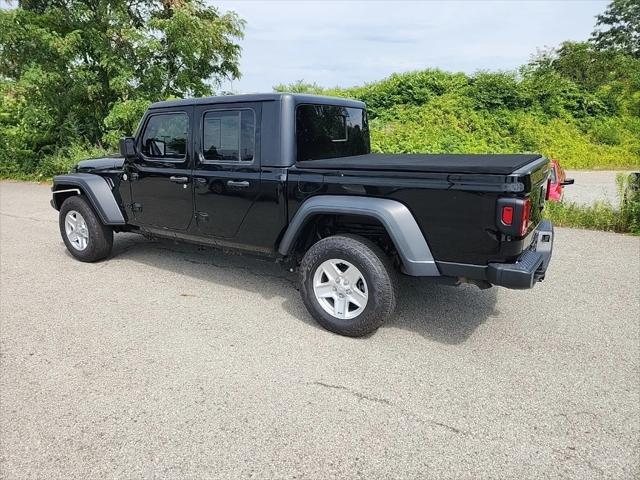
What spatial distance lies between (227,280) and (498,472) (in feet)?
10.6

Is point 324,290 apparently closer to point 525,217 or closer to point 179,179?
point 525,217

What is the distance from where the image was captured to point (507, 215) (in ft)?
8.93

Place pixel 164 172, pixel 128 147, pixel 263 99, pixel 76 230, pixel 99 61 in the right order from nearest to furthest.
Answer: pixel 263 99 → pixel 164 172 → pixel 128 147 → pixel 76 230 → pixel 99 61

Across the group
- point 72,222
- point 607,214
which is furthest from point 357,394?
point 607,214

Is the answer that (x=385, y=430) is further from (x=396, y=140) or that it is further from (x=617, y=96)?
(x=617, y=96)

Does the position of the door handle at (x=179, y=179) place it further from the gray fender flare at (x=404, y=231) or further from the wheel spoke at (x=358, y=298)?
the wheel spoke at (x=358, y=298)

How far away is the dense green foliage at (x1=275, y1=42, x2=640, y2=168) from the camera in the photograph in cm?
1472

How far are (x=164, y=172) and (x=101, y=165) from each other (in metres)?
1.29

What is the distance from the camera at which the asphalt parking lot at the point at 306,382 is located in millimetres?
2211

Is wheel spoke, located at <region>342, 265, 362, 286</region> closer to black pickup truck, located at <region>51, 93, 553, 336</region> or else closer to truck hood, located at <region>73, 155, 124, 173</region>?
black pickup truck, located at <region>51, 93, 553, 336</region>

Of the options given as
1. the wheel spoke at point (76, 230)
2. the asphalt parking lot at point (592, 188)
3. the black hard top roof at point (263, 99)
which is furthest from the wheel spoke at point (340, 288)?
the asphalt parking lot at point (592, 188)

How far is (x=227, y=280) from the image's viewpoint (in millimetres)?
4719

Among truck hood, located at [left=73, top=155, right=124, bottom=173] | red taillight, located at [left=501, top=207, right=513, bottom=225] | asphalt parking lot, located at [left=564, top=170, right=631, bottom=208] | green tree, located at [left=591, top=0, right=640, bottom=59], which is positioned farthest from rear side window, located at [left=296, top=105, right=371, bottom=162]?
green tree, located at [left=591, top=0, right=640, bottom=59]

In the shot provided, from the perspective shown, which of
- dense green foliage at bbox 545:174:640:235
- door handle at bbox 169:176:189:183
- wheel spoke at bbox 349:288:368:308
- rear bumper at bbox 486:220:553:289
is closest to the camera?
rear bumper at bbox 486:220:553:289
